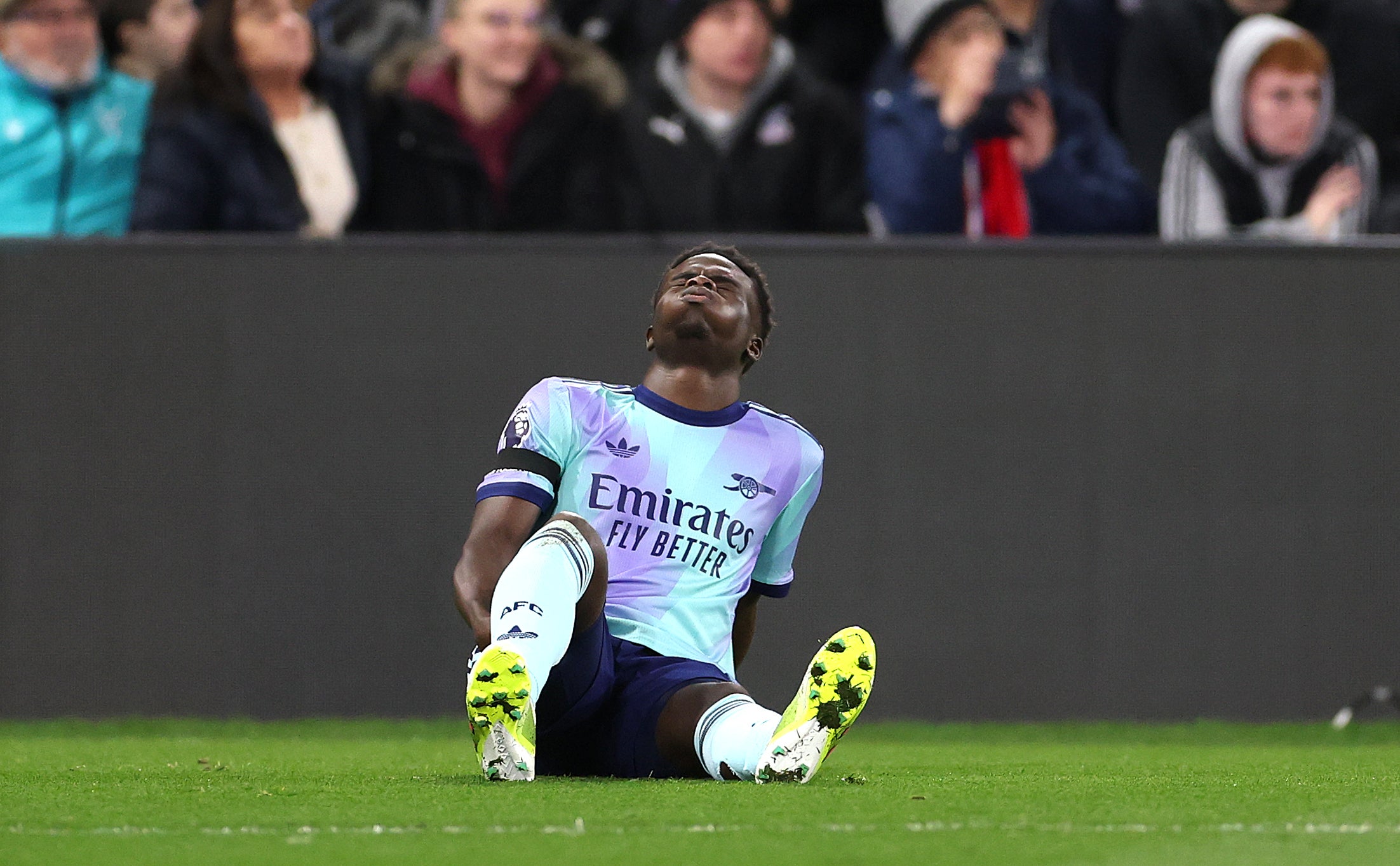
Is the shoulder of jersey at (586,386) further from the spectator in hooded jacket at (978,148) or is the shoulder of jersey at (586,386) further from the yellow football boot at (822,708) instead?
the spectator in hooded jacket at (978,148)

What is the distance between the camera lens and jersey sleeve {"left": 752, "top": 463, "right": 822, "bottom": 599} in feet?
14.7

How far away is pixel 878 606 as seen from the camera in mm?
7930

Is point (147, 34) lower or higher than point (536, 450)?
higher

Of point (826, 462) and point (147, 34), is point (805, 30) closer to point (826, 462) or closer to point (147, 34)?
point (826, 462)

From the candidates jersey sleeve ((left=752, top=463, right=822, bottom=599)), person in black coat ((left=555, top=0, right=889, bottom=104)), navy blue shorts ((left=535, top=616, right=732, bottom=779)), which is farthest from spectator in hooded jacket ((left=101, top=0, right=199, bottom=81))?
navy blue shorts ((left=535, top=616, right=732, bottom=779))

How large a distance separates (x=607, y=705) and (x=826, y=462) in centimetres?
403

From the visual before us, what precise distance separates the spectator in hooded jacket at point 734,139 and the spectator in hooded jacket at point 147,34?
1.99 meters

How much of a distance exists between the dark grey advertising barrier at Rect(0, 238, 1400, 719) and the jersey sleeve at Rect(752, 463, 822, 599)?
3.32 m

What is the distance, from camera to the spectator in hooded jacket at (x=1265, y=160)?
8.48 metres

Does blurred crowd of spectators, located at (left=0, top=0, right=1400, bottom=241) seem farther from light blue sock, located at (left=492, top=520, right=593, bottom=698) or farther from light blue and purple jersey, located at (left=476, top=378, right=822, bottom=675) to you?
light blue sock, located at (left=492, top=520, right=593, bottom=698)

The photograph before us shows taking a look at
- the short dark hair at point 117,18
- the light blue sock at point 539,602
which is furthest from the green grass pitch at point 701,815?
the short dark hair at point 117,18

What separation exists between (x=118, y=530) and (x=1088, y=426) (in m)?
4.20

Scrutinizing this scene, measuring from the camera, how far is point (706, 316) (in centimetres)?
427

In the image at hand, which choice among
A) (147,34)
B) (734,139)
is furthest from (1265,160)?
(147,34)
